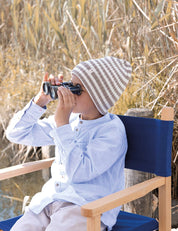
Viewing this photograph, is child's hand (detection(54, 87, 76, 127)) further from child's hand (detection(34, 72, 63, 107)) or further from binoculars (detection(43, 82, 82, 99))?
child's hand (detection(34, 72, 63, 107))

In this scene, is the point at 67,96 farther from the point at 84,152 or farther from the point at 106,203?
the point at 106,203

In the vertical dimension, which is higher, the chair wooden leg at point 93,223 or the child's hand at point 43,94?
the child's hand at point 43,94

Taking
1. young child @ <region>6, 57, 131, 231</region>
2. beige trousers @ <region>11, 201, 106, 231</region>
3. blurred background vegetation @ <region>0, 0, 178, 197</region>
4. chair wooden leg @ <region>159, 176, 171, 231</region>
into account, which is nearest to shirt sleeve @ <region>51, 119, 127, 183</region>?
young child @ <region>6, 57, 131, 231</region>

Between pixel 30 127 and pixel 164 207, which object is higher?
pixel 30 127

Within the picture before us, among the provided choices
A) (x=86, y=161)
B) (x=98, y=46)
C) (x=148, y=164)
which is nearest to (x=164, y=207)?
(x=148, y=164)

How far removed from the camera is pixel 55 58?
459cm

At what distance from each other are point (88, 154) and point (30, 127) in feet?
1.30

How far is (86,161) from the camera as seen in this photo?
1.88 m

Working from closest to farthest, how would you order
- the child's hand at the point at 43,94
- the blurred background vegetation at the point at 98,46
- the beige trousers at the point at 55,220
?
1. the beige trousers at the point at 55,220
2. the child's hand at the point at 43,94
3. the blurred background vegetation at the point at 98,46

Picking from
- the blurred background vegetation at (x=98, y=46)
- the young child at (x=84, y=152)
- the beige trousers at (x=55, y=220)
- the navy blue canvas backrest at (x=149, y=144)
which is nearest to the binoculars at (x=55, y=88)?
the young child at (x=84, y=152)

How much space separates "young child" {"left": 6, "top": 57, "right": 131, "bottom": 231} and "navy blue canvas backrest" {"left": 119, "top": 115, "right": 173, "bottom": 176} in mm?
104

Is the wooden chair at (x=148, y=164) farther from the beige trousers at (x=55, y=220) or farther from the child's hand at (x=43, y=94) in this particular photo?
the child's hand at (x=43, y=94)

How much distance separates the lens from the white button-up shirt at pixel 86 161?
74.1 inches

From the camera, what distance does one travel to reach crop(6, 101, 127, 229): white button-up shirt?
1882 mm
